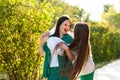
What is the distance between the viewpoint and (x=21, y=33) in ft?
27.4

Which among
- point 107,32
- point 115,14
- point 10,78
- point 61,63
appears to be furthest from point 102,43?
point 115,14

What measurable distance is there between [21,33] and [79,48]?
137 inches

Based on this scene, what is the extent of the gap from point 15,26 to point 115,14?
2298 inches

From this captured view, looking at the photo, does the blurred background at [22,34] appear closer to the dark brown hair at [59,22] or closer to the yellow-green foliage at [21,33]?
the yellow-green foliage at [21,33]

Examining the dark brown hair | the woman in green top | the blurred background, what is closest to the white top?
the woman in green top

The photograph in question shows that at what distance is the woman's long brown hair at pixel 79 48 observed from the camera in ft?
16.4

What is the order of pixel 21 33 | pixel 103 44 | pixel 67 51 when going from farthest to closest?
pixel 103 44, pixel 21 33, pixel 67 51

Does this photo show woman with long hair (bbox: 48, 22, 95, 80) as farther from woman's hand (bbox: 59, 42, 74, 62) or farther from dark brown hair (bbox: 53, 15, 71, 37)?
dark brown hair (bbox: 53, 15, 71, 37)

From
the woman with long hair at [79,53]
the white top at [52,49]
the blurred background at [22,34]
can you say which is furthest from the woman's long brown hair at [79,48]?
the blurred background at [22,34]

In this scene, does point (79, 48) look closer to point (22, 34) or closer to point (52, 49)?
point (52, 49)

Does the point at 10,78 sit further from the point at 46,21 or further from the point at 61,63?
the point at 61,63

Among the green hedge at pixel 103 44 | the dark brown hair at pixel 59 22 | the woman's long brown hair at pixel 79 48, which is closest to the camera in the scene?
the woman's long brown hair at pixel 79 48

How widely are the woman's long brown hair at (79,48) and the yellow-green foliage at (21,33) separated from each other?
3.13 meters

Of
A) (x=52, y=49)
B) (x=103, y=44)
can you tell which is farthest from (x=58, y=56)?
(x=103, y=44)
